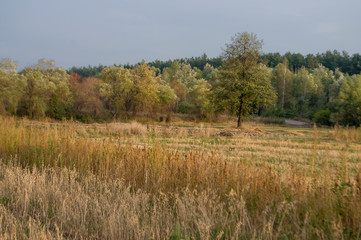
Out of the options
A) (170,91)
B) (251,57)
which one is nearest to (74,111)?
(170,91)

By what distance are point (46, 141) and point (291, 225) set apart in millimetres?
7385

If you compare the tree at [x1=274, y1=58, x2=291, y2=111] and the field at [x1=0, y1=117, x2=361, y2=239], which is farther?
the tree at [x1=274, y1=58, x2=291, y2=111]

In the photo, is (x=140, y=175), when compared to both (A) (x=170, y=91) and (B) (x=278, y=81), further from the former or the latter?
(B) (x=278, y=81)

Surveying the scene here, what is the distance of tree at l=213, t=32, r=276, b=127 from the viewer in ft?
98.2

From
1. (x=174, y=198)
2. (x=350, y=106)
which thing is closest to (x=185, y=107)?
(x=350, y=106)

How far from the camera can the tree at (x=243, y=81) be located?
98.2ft

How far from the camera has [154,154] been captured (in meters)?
6.97

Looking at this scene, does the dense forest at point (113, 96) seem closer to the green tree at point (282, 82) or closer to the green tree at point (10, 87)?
the green tree at point (10, 87)

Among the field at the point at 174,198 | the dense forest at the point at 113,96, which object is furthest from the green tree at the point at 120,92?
the field at the point at 174,198

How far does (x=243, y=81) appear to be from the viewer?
29.6 meters

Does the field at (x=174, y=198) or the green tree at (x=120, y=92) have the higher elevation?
the green tree at (x=120, y=92)

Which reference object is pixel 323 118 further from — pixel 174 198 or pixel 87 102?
pixel 174 198

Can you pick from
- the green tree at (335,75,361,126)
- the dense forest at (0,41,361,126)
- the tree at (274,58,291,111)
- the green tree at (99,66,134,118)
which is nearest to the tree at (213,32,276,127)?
the dense forest at (0,41,361,126)

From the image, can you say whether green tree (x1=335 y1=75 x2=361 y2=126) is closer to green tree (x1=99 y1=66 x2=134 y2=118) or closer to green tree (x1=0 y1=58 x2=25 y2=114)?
green tree (x1=99 y1=66 x2=134 y2=118)
